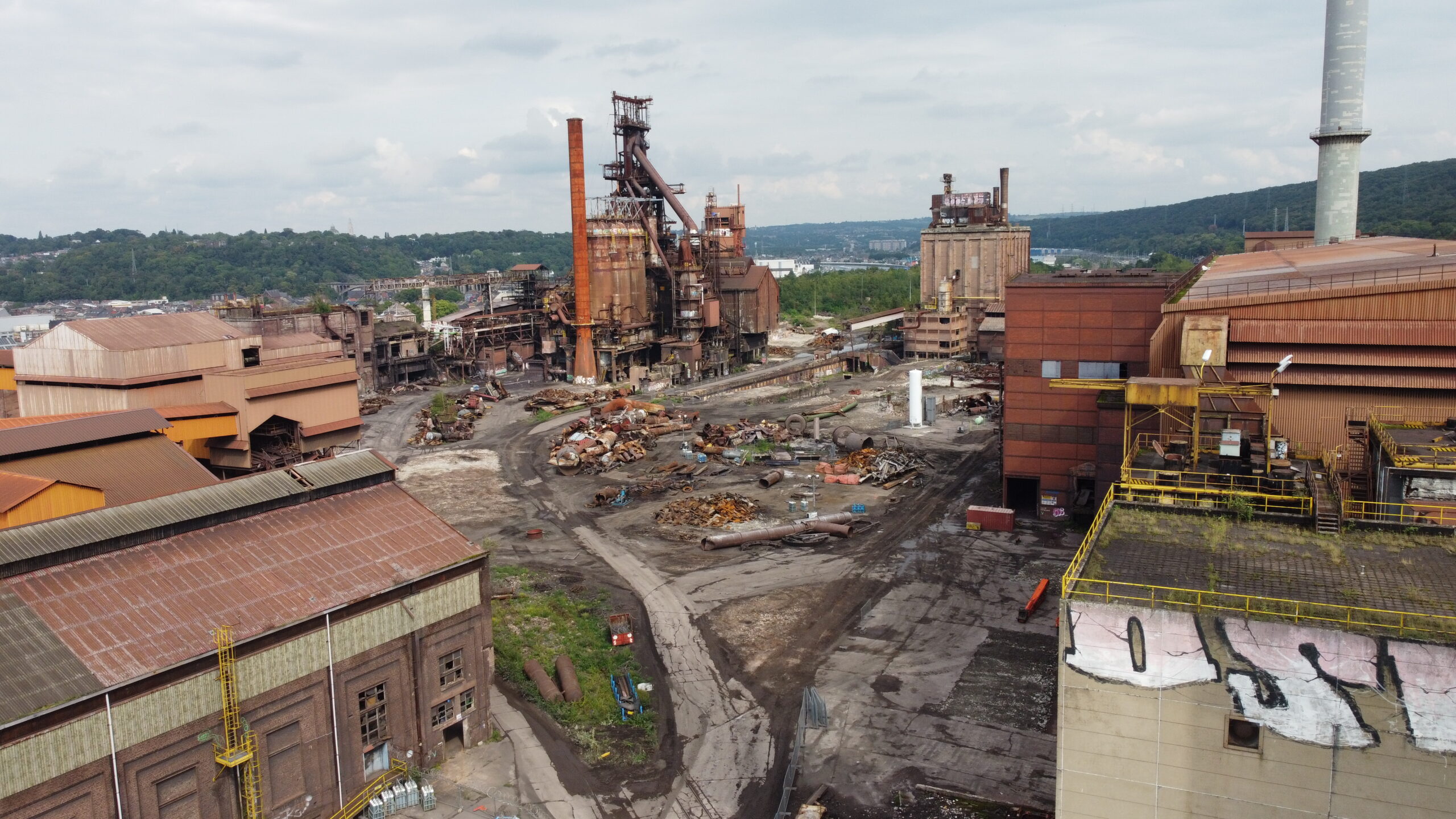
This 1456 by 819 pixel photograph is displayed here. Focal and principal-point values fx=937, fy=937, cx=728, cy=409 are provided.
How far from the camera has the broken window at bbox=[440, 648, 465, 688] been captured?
2420 cm

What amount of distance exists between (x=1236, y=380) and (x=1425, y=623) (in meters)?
17.7

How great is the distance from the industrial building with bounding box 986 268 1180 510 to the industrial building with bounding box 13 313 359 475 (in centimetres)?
3050

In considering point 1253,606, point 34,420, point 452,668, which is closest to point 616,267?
point 34,420

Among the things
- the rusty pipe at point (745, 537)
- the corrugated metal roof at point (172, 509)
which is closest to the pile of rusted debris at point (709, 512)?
the rusty pipe at point (745, 537)

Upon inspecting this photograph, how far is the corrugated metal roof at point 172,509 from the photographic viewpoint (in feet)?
63.9

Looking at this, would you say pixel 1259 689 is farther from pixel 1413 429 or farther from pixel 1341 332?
pixel 1341 332

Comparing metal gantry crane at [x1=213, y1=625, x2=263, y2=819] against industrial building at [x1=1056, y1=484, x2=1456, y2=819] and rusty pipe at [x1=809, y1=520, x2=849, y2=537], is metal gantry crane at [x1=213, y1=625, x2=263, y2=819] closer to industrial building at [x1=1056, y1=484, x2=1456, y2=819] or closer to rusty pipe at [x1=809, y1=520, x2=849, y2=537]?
industrial building at [x1=1056, y1=484, x2=1456, y2=819]

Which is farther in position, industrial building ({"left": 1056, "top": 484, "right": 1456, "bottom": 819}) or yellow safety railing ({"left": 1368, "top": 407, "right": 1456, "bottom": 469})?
yellow safety railing ({"left": 1368, "top": 407, "right": 1456, "bottom": 469})

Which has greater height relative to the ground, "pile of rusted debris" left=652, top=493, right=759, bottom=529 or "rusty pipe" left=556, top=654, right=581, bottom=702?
"pile of rusted debris" left=652, top=493, right=759, bottom=529

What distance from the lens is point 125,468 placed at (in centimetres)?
2867

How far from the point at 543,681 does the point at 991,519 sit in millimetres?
23005

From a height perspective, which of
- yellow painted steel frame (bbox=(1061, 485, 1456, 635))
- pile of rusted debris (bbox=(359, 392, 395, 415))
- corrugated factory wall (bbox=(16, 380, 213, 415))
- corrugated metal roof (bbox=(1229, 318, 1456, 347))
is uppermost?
corrugated metal roof (bbox=(1229, 318, 1456, 347))

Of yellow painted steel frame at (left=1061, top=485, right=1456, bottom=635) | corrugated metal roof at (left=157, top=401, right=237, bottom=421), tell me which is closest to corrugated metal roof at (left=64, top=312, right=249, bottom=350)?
corrugated metal roof at (left=157, top=401, right=237, bottom=421)

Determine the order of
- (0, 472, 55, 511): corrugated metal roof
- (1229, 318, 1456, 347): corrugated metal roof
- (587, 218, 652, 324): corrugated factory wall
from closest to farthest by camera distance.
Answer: (0, 472, 55, 511): corrugated metal roof, (1229, 318, 1456, 347): corrugated metal roof, (587, 218, 652, 324): corrugated factory wall
